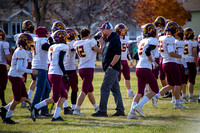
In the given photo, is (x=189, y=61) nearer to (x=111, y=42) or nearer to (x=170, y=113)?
(x=170, y=113)

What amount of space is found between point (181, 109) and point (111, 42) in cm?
297

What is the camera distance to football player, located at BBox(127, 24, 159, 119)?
26.2ft

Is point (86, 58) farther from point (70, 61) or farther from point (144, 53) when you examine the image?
point (144, 53)

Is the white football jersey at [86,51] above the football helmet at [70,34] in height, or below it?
below

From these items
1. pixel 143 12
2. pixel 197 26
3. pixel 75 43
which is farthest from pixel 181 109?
pixel 197 26

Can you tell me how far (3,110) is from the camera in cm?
782

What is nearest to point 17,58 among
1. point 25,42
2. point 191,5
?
point 25,42

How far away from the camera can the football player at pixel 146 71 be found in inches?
314

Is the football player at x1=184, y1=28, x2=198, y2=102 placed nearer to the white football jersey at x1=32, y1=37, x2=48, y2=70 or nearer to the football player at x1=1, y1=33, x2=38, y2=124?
the white football jersey at x1=32, y1=37, x2=48, y2=70

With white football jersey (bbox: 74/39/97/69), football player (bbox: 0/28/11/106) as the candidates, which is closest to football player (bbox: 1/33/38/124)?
white football jersey (bbox: 74/39/97/69)

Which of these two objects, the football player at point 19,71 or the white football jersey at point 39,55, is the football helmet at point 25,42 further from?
the white football jersey at point 39,55

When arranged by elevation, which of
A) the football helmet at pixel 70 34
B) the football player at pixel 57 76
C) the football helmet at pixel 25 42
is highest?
the football helmet at pixel 70 34

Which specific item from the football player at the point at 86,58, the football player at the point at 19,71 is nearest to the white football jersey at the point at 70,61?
the football player at the point at 86,58

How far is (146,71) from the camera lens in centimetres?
801
